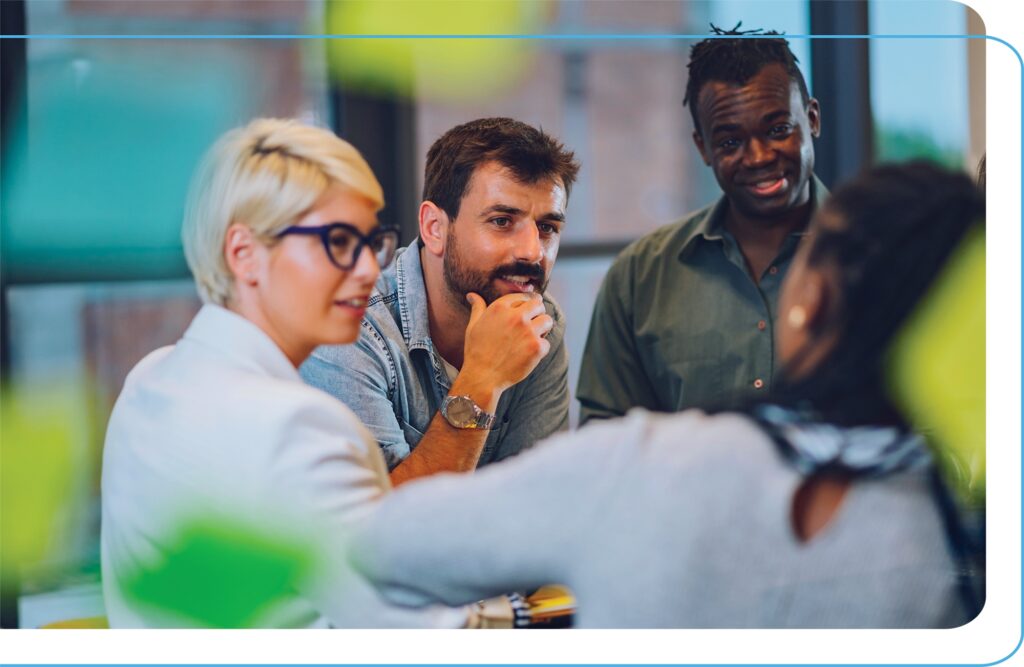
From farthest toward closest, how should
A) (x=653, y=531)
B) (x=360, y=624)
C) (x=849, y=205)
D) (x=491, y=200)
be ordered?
(x=491, y=200)
(x=360, y=624)
(x=849, y=205)
(x=653, y=531)

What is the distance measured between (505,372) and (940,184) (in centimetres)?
68

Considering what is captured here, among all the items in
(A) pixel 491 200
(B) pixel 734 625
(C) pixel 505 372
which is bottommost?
(B) pixel 734 625

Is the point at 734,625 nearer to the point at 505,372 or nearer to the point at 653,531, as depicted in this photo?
the point at 653,531

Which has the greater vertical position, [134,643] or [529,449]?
[529,449]

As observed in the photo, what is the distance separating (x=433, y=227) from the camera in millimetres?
1678

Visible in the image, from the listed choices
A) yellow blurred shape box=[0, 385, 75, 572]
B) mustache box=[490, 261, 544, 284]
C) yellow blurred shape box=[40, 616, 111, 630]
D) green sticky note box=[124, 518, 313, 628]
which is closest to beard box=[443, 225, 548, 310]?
mustache box=[490, 261, 544, 284]

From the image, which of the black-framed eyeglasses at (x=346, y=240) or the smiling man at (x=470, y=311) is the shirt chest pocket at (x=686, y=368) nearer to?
the smiling man at (x=470, y=311)

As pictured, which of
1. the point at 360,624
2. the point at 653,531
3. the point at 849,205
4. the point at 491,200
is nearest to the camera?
the point at 653,531

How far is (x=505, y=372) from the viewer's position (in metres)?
1.67

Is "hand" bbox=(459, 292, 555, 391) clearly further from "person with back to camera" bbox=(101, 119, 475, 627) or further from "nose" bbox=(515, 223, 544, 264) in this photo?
"person with back to camera" bbox=(101, 119, 475, 627)

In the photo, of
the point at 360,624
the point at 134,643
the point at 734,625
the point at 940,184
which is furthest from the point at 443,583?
the point at 940,184

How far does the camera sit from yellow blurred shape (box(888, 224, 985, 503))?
1483mm

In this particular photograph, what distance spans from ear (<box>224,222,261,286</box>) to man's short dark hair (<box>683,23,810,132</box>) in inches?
27.8

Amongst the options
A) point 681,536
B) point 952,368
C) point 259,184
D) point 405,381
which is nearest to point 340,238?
point 259,184
